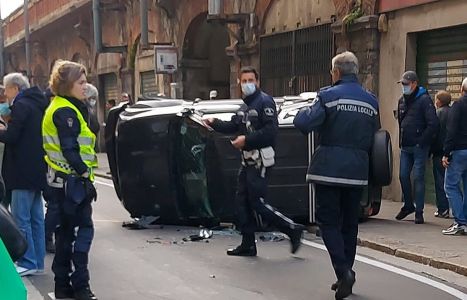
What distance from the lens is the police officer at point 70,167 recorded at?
5.32 meters

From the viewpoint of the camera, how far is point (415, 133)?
8984mm

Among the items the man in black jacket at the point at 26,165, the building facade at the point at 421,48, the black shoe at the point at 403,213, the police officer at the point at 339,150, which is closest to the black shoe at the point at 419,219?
the black shoe at the point at 403,213

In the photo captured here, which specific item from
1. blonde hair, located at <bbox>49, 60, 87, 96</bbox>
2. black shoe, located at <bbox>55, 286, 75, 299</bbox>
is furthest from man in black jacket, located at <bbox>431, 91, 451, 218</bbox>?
black shoe, located at <bbox>55, 286, 75, 299</bbox>

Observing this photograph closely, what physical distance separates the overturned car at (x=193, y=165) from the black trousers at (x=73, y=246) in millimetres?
3154

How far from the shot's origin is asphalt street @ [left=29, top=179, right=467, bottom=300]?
5887 mm

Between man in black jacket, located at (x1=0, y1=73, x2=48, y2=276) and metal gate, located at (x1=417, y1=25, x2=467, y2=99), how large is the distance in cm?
667

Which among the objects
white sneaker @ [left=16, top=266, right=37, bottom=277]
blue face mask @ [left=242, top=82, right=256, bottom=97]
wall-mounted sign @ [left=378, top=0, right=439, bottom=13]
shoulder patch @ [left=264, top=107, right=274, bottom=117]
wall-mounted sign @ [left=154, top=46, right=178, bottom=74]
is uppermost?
wall-mounted sign @ [left=378, top=0, right=439, bottom=13]

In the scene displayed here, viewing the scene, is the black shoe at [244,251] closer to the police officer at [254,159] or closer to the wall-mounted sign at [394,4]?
the police officer at [254,159]

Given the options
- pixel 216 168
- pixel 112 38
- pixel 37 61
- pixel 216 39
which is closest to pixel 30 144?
pixel 216 168

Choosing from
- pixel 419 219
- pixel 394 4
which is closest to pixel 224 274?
pixel 419 219

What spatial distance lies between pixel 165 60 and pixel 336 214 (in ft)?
38.9

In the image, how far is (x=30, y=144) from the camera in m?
6.40

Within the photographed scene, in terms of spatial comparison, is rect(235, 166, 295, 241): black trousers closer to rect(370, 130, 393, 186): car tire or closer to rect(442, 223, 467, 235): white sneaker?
rect(370, 130, 393, 186): car tire

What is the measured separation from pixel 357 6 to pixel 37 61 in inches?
Answer: 1138
